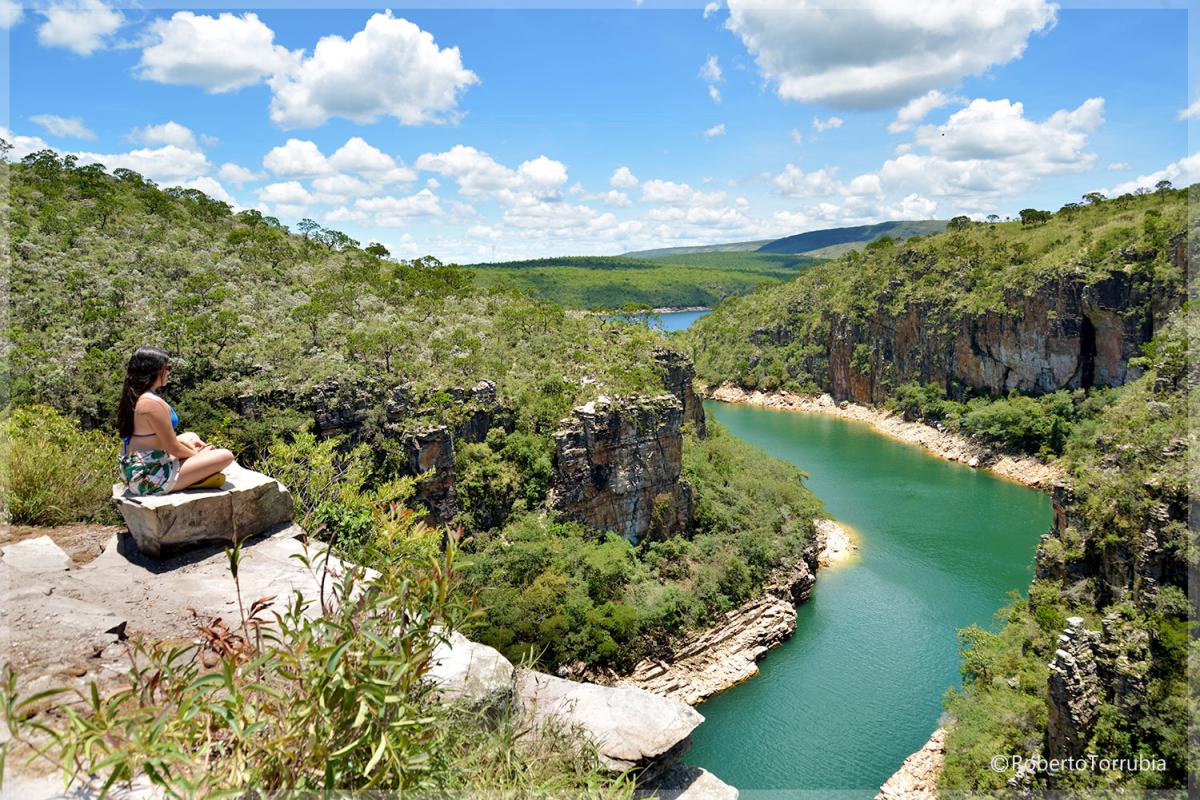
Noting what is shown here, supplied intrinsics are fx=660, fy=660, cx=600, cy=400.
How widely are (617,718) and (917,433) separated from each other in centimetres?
4565

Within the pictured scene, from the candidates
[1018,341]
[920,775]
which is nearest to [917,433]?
[1018,341]

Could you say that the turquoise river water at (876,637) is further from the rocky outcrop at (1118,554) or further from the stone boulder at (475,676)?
the stone boulder at (475,676)

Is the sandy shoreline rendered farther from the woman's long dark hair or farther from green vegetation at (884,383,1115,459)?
the woman's long dark hair

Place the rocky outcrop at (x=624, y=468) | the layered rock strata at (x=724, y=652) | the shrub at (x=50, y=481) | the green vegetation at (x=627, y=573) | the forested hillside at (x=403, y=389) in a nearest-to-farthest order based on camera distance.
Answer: the shrub at (x=50, y=481)
the forested hillside at (x=403, y=389)
the green vegetation at (x=627, y=573)
the layered rock strata at (x=724, y=652)
the rocky outcrop at (x=624, y=468)

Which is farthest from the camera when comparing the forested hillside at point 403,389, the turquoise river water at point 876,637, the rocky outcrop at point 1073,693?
the forested hillside at point 403,389

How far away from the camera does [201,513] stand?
4949mm

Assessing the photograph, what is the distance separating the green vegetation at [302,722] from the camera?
2.31 m

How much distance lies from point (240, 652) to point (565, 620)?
14.3 metres

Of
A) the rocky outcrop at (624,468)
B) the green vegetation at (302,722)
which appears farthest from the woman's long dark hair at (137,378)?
the rocky outcrop at (624,468)

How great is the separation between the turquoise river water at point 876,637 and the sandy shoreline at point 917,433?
1.37 meters

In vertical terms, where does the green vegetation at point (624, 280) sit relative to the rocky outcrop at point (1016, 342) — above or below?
above

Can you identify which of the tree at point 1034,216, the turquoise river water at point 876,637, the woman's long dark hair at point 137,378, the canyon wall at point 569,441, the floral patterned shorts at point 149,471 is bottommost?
the turquoise river water at point 876,637

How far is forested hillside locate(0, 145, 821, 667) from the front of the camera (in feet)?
→ 52.2

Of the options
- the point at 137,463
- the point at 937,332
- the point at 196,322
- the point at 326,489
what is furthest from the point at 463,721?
the point at 937,332
